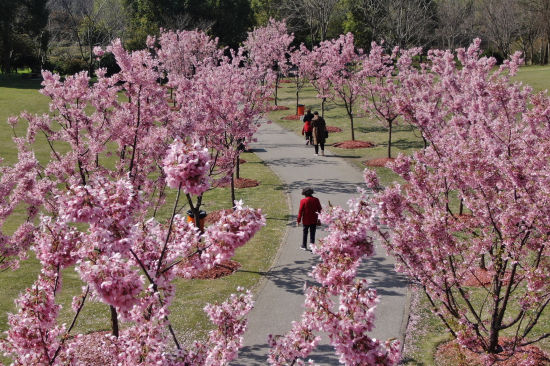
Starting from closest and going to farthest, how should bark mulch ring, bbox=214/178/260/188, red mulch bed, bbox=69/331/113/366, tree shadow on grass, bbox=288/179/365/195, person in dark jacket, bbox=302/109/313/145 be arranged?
red mulch bed, bbox=69/331/113/366
tree shadow on grass, bbox=288/179/365/195
bark mulch ring, bbox=214/178/260/188
person in dark jacket, bbox=302/109/313/145

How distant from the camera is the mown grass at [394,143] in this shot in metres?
8.56

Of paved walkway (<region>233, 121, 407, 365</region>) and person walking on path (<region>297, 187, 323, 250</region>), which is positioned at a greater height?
person walking on path (<region>297, 187, 323, 250</region>)

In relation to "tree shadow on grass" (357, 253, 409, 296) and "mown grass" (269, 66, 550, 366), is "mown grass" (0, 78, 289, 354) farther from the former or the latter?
"mown grass" (269, 66, 550, 366)

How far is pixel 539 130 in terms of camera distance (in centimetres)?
861

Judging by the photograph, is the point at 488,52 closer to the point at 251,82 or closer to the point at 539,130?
the point at 251,82

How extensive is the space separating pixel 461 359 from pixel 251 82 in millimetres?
18295

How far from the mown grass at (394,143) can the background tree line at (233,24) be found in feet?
24.6

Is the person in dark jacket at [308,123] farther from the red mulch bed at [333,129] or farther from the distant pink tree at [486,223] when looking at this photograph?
the distant pink tree at [486,223]

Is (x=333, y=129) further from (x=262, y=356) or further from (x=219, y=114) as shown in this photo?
(x=262, y=356)

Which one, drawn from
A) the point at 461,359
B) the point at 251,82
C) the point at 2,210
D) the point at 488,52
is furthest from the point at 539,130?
the point at 488,52

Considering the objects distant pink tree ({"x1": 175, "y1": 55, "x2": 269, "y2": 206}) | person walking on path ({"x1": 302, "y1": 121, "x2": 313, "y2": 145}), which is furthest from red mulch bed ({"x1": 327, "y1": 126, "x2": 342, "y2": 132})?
distant pink tree ({"x1": 175, "y1": 55, "x2": 269, "y2": 206})

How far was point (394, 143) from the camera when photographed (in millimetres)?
25781

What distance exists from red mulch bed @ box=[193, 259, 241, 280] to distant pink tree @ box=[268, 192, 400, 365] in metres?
6.50

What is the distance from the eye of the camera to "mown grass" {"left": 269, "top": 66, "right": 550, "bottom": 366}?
8559 mm
